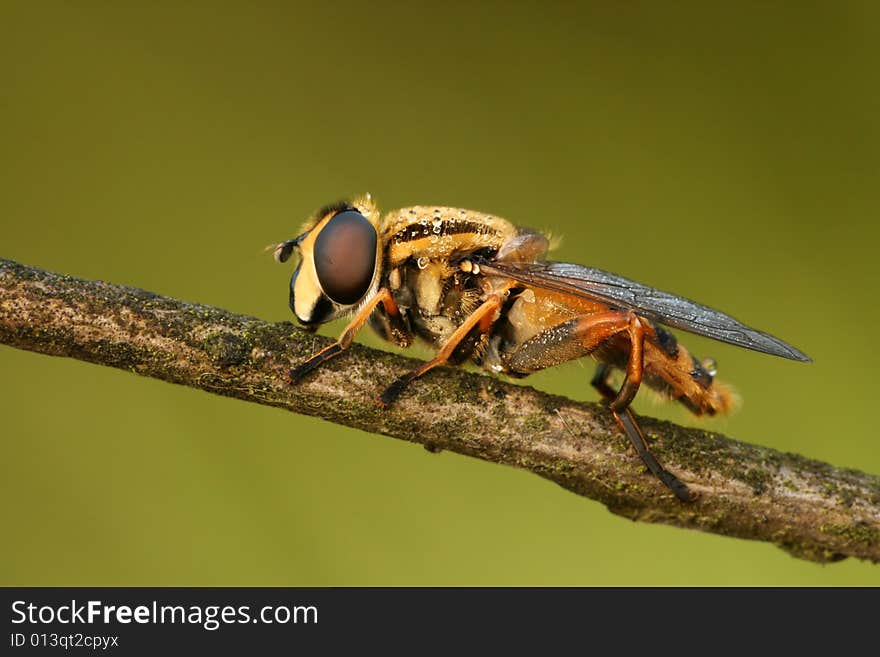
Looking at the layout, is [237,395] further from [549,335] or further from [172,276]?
[172,276]

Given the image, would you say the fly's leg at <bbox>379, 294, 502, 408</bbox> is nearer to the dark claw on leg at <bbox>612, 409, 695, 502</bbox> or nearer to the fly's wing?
the fly's wing

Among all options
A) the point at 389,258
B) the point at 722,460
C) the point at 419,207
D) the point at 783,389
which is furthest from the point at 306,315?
the point at 783,389

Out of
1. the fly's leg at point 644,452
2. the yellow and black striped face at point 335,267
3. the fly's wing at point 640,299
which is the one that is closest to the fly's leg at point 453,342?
the fly's wing at point 640,299

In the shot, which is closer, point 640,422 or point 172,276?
point 640,422

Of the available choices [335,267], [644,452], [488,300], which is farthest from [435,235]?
[644,452]

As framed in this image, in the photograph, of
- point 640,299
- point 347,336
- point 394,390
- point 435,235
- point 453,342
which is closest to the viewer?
point 394,390

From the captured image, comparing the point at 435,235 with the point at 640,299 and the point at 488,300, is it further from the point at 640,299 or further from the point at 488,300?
the point at 640,299
